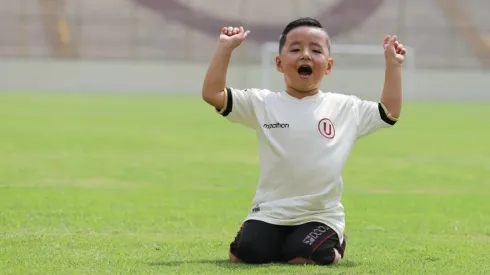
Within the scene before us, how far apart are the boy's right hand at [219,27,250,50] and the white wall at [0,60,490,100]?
26.0 m

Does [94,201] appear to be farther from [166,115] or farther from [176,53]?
[176,53]

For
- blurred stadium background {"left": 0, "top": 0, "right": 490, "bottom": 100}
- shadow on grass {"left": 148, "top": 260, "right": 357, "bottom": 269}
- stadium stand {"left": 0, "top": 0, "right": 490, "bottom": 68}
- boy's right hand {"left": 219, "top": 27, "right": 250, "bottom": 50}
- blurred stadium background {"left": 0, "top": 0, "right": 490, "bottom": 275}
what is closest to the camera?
shadow on grass {"left": 148, "top": 260, "right": 357, "bottom": 269}

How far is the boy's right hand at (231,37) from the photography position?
17.0 ft

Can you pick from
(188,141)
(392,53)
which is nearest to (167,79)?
(188,141)

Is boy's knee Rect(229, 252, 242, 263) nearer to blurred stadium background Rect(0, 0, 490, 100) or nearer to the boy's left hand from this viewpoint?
the boy's left hand

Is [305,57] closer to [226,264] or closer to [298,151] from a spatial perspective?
[298,151]

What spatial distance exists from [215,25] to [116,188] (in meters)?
28.0

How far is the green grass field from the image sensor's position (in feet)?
17.4

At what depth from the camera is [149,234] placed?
21.1 feet

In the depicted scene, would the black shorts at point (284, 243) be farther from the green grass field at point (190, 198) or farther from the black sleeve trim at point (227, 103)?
the black sleeve trim at point (227, 103)

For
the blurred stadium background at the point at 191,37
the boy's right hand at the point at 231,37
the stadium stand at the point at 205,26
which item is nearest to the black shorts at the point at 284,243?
the boy's right hand at the point at 231,37

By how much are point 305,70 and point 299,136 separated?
315mm

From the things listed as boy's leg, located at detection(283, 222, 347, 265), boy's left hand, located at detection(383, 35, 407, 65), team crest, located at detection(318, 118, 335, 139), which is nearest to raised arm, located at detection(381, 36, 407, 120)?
boy's left hand, located at detection(383, 35, 407, 65)

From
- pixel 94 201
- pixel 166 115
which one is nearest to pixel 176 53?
pixel 166 115
